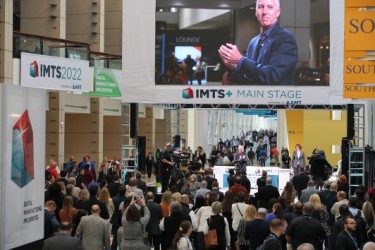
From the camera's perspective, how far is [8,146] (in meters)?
9.82

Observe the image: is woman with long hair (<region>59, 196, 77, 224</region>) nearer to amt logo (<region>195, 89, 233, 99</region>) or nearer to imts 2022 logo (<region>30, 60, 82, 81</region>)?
amt logo (<region>195, 89, 233, 99</region>)

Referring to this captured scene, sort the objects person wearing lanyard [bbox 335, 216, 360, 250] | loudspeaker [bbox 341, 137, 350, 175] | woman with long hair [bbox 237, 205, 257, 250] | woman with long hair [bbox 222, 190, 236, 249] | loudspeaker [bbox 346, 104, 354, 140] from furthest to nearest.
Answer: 1. loudspeaker [bbox 346, 104, 354, 140]
2. loudspeaker [bbox 341, 137, 350, 175]
3. woman with long hair [bbox 222, 190, 236, 249]
4. woman with long hair [bbox 237, 205, 257, 250]
5. person wearing lanyard [bbox 335, 216, 360, 250]

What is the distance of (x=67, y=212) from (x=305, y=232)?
3.91m

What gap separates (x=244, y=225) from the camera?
1466 centimetres

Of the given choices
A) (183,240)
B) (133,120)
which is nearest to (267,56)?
(133,120)

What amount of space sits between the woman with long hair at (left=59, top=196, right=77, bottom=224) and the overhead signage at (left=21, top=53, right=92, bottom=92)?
16.3m

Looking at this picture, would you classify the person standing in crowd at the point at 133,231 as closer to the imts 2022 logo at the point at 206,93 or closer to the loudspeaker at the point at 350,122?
the loudspeaker at the point at 350,122

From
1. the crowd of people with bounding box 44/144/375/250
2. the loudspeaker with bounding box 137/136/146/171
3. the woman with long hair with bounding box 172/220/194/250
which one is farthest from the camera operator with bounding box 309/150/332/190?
the woman with long hair with bounding box 172/220/194/250

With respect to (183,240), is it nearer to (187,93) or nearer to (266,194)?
(266,194)

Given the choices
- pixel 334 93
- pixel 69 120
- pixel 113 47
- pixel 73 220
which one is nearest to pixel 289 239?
pixel 73 220

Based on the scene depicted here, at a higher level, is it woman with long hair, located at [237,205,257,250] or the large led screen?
the large led screen

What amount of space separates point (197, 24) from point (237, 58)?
160 centimetres

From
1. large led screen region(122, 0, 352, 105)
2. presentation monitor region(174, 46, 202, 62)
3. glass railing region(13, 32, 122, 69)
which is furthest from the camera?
glass railing region(13, 32, 122, 69)

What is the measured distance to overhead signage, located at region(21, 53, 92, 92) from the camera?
31172mm
